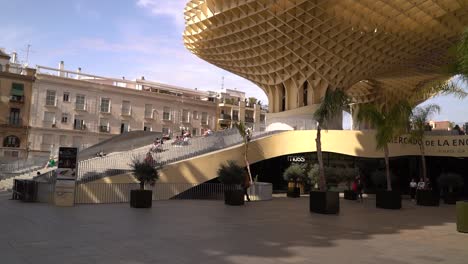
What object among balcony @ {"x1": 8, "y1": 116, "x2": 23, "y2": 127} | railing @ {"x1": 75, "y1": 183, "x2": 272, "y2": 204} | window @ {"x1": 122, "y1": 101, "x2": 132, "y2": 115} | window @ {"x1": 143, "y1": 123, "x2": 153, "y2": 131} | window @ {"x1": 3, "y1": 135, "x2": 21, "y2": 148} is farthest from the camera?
window @ {"x1": 143, "y1": 123, "x2": 153, "y2": 131}

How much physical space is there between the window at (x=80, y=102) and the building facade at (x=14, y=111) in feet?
20.5

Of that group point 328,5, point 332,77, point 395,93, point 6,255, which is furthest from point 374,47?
point 6,255

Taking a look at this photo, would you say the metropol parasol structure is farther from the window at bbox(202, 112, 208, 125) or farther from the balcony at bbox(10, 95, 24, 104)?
the window at bbox(202, 112, 208, 125)

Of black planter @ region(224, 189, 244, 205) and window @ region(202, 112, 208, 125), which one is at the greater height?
window @ region(202, 112, 208, 125)

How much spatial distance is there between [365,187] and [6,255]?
31.3m

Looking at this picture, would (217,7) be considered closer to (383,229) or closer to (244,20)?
(244,20)

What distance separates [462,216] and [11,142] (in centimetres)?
5536

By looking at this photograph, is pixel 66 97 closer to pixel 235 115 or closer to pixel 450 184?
pixel 235 115

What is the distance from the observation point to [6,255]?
7879mm

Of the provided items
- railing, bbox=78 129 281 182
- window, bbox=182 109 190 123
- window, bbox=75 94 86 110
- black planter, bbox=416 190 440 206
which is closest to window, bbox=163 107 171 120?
window, bbox=182 109 190 123

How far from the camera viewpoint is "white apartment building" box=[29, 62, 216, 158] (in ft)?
187

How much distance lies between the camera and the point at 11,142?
180ft

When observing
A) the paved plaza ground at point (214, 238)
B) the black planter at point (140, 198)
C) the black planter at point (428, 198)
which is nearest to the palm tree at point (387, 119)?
the black planter at point (428, 198)

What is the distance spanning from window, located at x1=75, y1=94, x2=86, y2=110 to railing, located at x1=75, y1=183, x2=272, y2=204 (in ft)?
132
